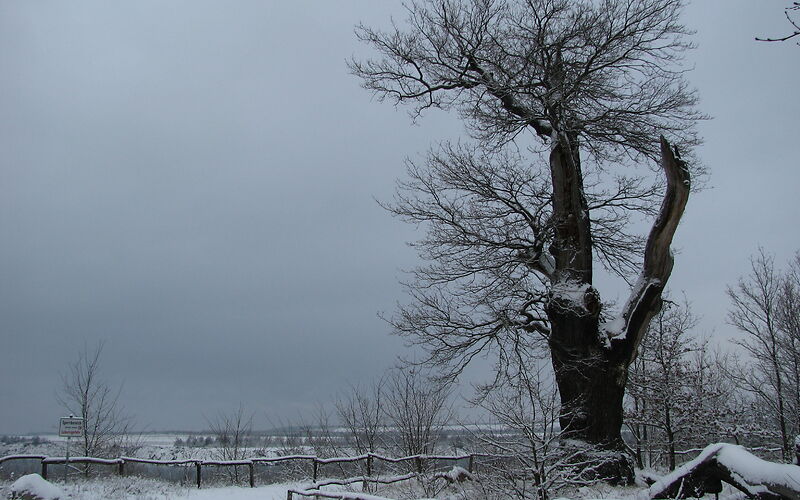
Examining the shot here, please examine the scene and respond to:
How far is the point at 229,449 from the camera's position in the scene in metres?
28.7

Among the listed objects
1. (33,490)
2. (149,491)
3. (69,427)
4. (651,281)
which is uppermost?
(651,281)

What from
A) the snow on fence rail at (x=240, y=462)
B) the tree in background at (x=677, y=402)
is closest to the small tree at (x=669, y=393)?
the tree in background at (x=677, y=402)

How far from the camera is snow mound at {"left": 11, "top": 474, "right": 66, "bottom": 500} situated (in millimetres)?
10691

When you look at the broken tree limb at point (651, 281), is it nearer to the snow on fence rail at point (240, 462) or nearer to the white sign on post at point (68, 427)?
the snow on fence rail at point (240, 462)

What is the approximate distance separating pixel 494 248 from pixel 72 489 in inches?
431

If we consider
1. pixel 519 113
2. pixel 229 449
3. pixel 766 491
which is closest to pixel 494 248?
pixel 519 113

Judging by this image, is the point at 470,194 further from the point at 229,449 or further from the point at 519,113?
the point at 229,449

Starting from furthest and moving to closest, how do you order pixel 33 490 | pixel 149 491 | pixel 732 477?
pixel 149 491
pixel 33 490
pixel 732 477

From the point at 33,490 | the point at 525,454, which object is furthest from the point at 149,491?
the point at 525,454

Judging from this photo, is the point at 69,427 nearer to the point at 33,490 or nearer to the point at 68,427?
the point at 68,427

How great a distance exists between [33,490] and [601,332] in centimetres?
1102

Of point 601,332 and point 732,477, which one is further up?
point 601,332

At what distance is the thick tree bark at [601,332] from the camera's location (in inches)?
461

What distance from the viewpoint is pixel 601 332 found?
1260 centimetres
